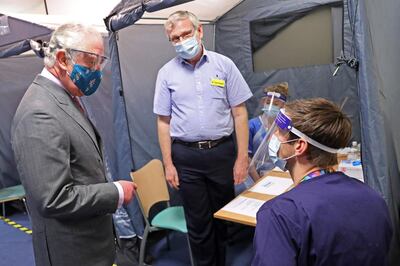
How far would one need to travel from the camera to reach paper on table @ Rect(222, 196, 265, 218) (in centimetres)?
169

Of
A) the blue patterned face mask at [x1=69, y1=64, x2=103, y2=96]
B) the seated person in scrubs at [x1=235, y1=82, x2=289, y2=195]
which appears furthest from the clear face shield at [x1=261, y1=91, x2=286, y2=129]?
the blue patterned face mask at [x1=69, y1=64, x2=103, y2=96]

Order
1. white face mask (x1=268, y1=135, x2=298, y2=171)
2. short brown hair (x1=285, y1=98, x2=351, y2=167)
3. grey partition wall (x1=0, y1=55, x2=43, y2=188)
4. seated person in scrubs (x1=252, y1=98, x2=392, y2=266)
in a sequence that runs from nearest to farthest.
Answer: seated person in scrubs (x1=252, y1=98, x2=392, y2=266) → short brown hair (x1=285, y1=98, x2=351, y2=167) → white face mask (x1=268, y1=135, x2=298, y2=171) → grey partition wall (x1=0, y1=55, x2=43, y2=188)

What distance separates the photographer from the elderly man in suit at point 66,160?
1.04m

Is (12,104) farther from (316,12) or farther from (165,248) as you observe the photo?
(316,12)

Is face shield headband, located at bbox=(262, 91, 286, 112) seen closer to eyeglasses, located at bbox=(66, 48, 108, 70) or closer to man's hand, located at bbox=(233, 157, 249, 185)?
man's hand, located at bbox=(233, 157, 249, 185)

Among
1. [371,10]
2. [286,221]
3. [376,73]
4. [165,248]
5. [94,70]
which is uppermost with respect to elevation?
[371,10]

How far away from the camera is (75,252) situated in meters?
1.18

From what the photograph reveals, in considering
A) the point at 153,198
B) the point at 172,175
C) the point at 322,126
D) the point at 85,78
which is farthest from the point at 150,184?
the point at 322,126

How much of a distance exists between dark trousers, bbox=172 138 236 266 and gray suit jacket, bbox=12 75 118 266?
2.59ft

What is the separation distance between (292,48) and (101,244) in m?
2.44

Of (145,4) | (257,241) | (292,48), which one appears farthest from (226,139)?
A: (292,48)

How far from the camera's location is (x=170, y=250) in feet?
9.03

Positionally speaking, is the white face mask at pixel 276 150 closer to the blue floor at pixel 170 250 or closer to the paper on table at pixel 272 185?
the paper on table at pixel 272 185

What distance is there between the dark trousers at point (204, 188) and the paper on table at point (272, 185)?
18 cm
